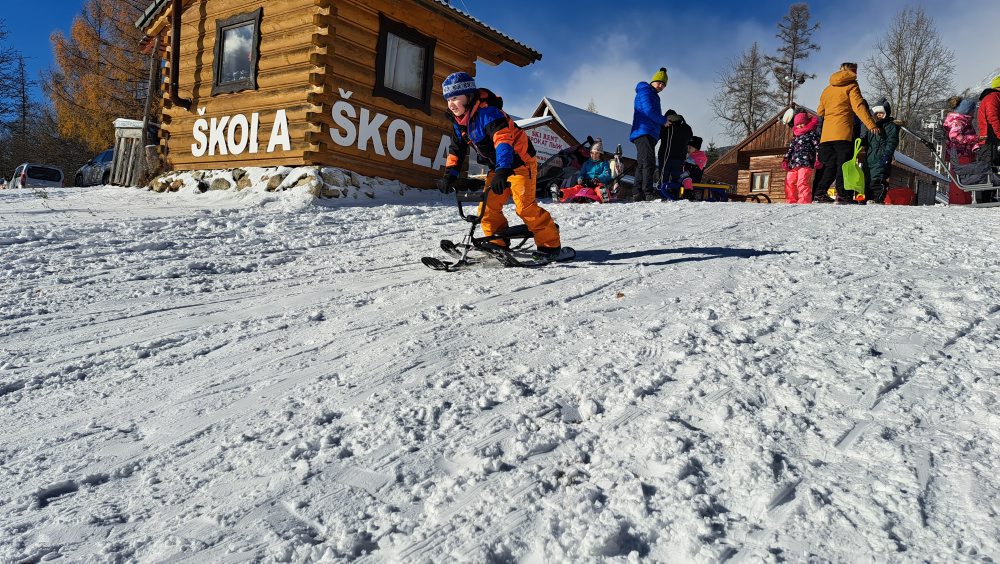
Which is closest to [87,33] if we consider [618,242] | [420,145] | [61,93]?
[61,93]

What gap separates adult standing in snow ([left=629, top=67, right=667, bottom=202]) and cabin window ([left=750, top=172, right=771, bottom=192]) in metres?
19.4

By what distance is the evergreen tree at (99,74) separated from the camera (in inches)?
1048

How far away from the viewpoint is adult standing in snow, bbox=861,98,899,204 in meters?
8.52

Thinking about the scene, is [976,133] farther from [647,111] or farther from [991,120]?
[647,111]

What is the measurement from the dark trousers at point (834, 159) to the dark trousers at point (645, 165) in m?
2.39

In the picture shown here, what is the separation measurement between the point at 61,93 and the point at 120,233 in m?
30.6

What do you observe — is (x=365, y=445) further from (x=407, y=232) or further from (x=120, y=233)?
(x=120, y=233)

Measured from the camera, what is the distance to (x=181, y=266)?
14.1ft

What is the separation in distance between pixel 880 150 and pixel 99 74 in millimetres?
31997

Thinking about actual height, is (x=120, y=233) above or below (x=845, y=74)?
below

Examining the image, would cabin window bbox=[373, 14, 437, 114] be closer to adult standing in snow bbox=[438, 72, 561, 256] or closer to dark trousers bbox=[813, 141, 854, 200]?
adult standing in snow bbox=[438, 72, 561, 256]

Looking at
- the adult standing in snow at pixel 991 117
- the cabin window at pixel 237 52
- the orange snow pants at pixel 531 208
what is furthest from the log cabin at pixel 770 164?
the orange snow pants at pixel 531 208

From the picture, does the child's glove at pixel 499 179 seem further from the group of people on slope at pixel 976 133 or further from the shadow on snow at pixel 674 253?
the group of people on slope at pixel 976 133

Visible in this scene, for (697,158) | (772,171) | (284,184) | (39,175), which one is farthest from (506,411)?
(772,171)
